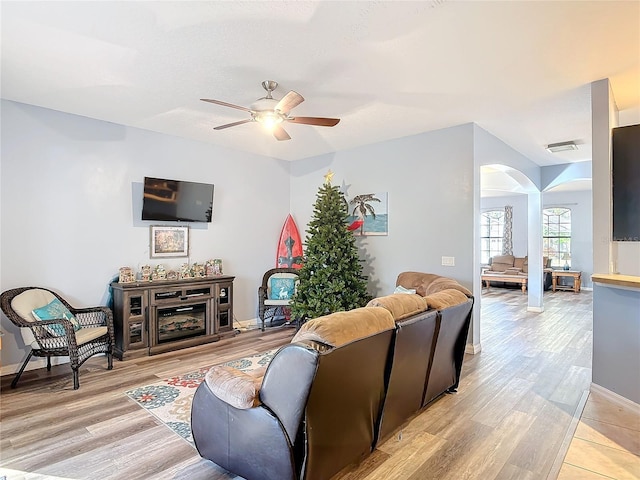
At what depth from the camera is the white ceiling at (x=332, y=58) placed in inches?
96.5

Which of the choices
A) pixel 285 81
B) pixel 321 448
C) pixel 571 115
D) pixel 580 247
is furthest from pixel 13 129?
pixel 580 247

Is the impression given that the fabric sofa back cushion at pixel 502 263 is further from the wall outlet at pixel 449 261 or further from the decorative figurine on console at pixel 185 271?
the decorative figurine on console at pixel 185 271

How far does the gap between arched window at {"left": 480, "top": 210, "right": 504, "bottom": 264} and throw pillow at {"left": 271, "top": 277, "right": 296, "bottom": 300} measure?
8269 mm

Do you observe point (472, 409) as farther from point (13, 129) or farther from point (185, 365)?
point (13, 129)

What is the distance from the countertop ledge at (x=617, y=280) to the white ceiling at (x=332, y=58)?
5.97 ft

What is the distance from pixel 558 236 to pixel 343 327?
1168cm

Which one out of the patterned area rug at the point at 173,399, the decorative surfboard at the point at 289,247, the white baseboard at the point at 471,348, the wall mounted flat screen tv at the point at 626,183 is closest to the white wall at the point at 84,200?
the decorative surfboard at the point at 289,247

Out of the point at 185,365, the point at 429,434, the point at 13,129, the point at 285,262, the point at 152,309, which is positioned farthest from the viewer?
the point at 285,262

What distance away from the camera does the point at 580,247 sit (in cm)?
1074

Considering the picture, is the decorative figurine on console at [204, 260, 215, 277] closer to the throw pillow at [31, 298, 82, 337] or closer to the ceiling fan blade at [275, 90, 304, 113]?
the throw pillow at [31, 298, 82, 337]

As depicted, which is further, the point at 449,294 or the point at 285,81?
the point at 285,81

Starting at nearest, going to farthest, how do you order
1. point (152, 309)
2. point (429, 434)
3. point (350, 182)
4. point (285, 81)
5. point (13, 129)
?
point (429, 434) → point (285, 81) → point (13, 129) → point (152, 309) → point (350, 182)

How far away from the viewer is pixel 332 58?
3.04 metres

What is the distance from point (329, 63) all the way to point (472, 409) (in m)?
3.16
